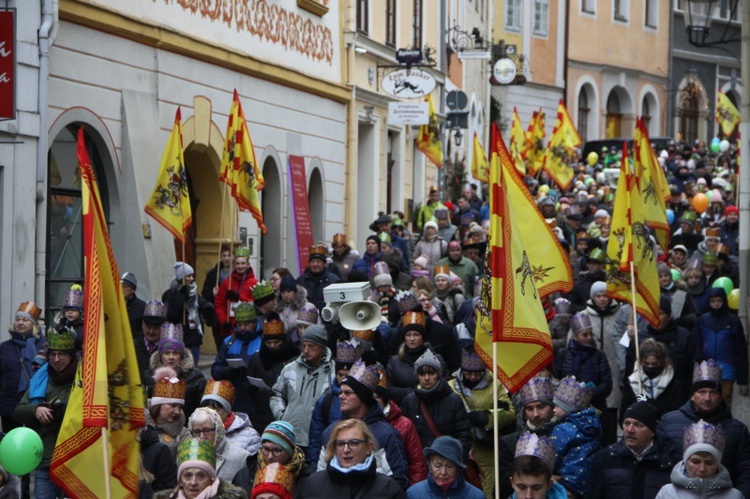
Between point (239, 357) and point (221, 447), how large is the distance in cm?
349

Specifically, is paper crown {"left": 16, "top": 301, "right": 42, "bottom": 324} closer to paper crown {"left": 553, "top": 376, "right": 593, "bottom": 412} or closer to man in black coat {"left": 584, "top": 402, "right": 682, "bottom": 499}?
paper crown {"left": 553, "top": 376, "right": 593, "bottom": 412}

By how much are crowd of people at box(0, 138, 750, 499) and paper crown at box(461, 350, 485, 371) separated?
11 mm

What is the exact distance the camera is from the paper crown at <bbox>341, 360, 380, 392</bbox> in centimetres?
962

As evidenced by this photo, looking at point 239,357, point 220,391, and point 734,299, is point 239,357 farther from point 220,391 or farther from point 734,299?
point 734,299

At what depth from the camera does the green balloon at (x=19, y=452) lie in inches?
368

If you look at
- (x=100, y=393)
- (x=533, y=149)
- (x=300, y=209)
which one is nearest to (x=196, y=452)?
(x=100, y=393)

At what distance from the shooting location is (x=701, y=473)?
8.46 metres

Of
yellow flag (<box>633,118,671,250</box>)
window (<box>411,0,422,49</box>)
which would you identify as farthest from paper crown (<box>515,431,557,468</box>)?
window (<box>411,0,422,49</box>)

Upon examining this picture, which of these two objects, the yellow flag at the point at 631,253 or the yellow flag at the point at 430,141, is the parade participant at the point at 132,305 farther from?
the yellow flag at the point at 430,141

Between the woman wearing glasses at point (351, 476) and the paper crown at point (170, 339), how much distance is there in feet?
11.3

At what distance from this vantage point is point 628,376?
1360 cm

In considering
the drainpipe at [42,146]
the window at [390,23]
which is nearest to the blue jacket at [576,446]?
the drainpipe at [42,146]

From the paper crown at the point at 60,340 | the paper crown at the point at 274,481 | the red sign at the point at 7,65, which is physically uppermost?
the red sign at the point at 7,65

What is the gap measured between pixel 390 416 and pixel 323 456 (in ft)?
4.42
